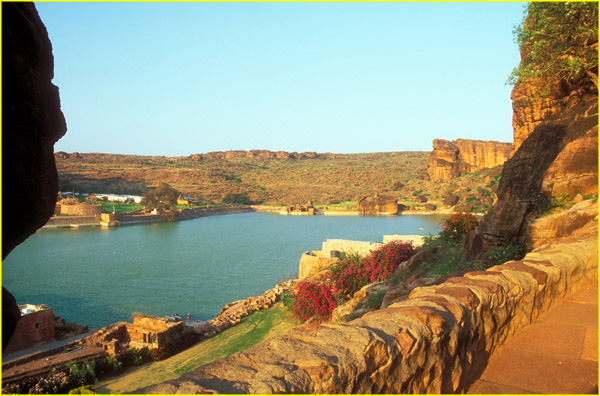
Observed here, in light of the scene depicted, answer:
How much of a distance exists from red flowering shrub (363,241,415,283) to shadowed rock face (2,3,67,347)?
38.8ft

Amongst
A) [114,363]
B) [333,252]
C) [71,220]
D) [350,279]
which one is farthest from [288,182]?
[114,363]

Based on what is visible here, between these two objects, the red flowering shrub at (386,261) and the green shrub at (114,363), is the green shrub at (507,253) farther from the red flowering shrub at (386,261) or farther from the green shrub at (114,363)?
the green shrub at (114,363)

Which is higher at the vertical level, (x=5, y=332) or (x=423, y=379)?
(x=5, y=332)

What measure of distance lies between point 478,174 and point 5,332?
8506 cm

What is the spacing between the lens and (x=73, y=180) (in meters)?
88.8

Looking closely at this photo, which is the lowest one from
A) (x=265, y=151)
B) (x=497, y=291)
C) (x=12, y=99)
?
(x=497, y=291)

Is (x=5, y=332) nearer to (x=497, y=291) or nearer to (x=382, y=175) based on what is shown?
(x=497, y=291)

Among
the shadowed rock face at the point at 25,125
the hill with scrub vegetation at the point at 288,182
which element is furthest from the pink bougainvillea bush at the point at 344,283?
the hill with scrub vegetation at the point at 288,182

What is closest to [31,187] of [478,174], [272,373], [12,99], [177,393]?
[12,99]

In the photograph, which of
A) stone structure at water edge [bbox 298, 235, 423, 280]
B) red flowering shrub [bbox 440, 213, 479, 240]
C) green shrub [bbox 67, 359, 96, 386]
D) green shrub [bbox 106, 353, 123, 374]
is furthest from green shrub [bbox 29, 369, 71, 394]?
red flowering shrub [bbox 440, 213, 479, 240]

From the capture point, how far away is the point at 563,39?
33.5ft

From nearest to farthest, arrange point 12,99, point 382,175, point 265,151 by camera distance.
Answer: point 12,99
point 382,175
point 265,151

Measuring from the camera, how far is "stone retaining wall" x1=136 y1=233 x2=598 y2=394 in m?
2.01

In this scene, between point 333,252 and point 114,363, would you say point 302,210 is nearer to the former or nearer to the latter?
point 333,252
